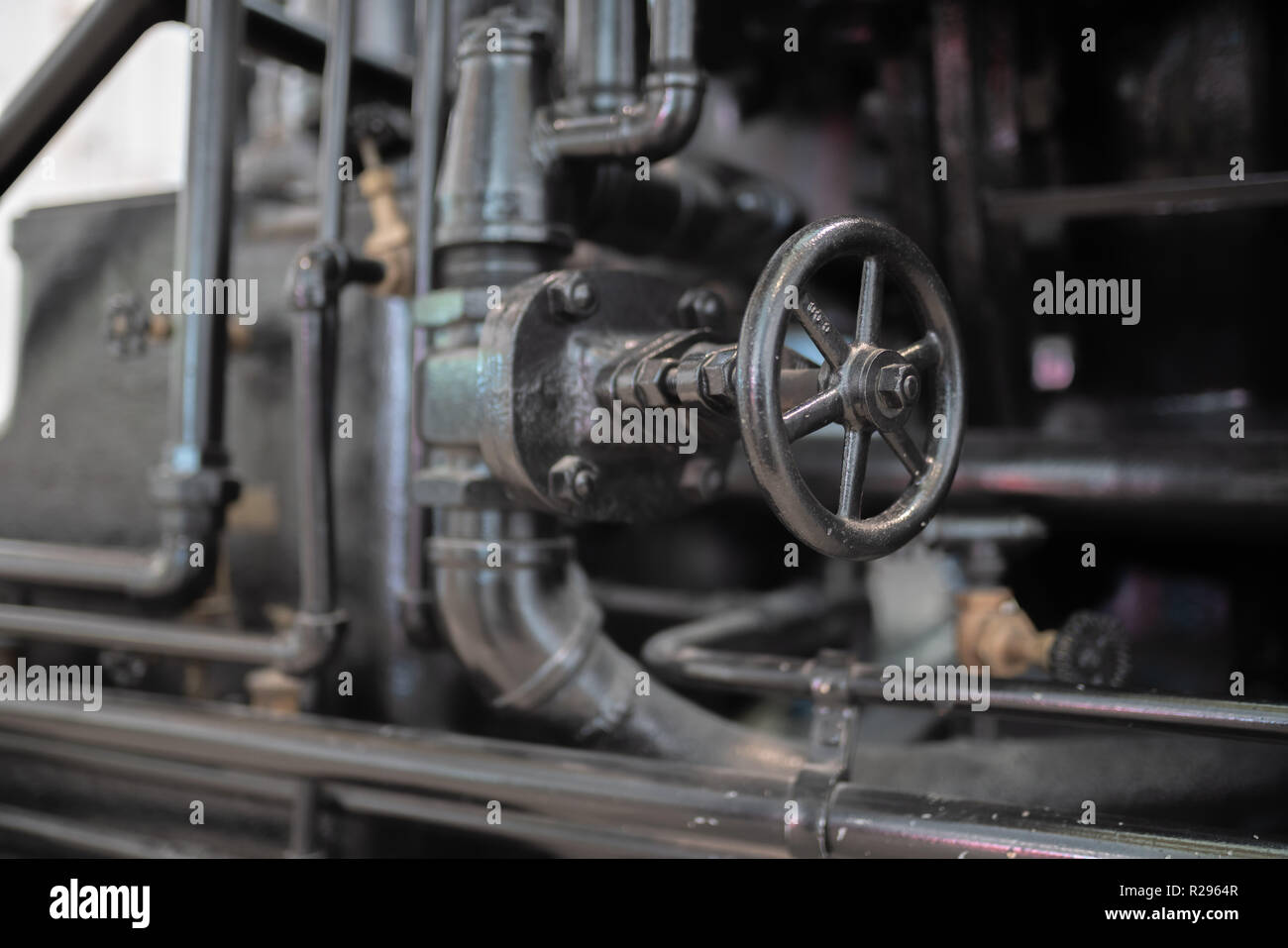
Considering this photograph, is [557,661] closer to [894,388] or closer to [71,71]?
[894,388]

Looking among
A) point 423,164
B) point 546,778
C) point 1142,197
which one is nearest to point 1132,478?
point 1142,197

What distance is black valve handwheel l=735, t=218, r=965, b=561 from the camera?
0.62m

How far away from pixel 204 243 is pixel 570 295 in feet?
1.59

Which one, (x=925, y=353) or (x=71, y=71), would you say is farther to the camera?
(x=71, y=71)

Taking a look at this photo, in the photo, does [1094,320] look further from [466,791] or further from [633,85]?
[466,791]

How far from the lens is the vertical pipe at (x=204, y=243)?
1066mm

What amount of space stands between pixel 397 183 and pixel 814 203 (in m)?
0.78

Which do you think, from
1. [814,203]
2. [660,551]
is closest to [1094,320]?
[814,203]

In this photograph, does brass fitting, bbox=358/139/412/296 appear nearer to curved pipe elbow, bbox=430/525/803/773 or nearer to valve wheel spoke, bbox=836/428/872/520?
curved pipe elbow, bbox=430/525/803/773

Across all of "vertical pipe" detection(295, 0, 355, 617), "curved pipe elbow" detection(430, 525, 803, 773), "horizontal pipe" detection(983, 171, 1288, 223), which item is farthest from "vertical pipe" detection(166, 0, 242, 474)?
"horizontal pipe" detection(983, 171, 1288, 223)

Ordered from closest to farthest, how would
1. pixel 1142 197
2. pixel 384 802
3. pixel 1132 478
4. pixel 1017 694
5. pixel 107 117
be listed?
pixel 1017 694, pixel 384 802, pixel 1132 478, pixel 1142 197, pixel 107 117

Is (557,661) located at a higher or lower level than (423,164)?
lower

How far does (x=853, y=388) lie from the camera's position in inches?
26.5

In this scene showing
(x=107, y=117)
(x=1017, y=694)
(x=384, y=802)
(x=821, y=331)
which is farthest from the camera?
(x=107, y=117)
